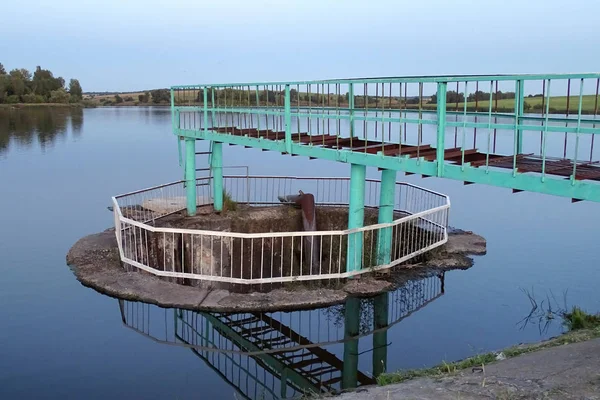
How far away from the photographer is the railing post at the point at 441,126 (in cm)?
903

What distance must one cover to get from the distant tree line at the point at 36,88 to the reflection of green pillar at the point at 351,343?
8640cm

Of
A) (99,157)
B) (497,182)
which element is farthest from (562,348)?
(99,157)

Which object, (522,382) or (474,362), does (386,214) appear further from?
(522,382)

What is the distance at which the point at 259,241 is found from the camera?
610 inches

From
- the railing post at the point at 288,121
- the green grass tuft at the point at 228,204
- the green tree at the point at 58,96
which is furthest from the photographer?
the green tree at the point at 58,96

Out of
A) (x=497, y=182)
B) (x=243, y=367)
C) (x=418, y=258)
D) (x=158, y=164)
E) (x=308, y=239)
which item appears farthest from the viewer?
(x=158, y=164)

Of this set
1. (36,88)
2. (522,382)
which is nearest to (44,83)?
(36,88)

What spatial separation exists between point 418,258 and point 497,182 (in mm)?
5159

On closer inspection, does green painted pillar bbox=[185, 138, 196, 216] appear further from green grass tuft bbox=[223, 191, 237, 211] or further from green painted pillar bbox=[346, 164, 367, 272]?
green painted pillar bbox=[346, 164, 367, 272]

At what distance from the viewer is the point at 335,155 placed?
11.4 meters

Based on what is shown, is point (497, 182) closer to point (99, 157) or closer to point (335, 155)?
point (335, 155)

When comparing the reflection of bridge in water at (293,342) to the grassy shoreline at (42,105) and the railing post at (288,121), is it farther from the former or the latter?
the grassy shoreline at (42,105)

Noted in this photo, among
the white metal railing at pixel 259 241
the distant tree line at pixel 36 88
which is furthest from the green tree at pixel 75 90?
the white metal railing at pixel 259 241

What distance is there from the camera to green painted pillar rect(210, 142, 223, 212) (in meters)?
15.9
